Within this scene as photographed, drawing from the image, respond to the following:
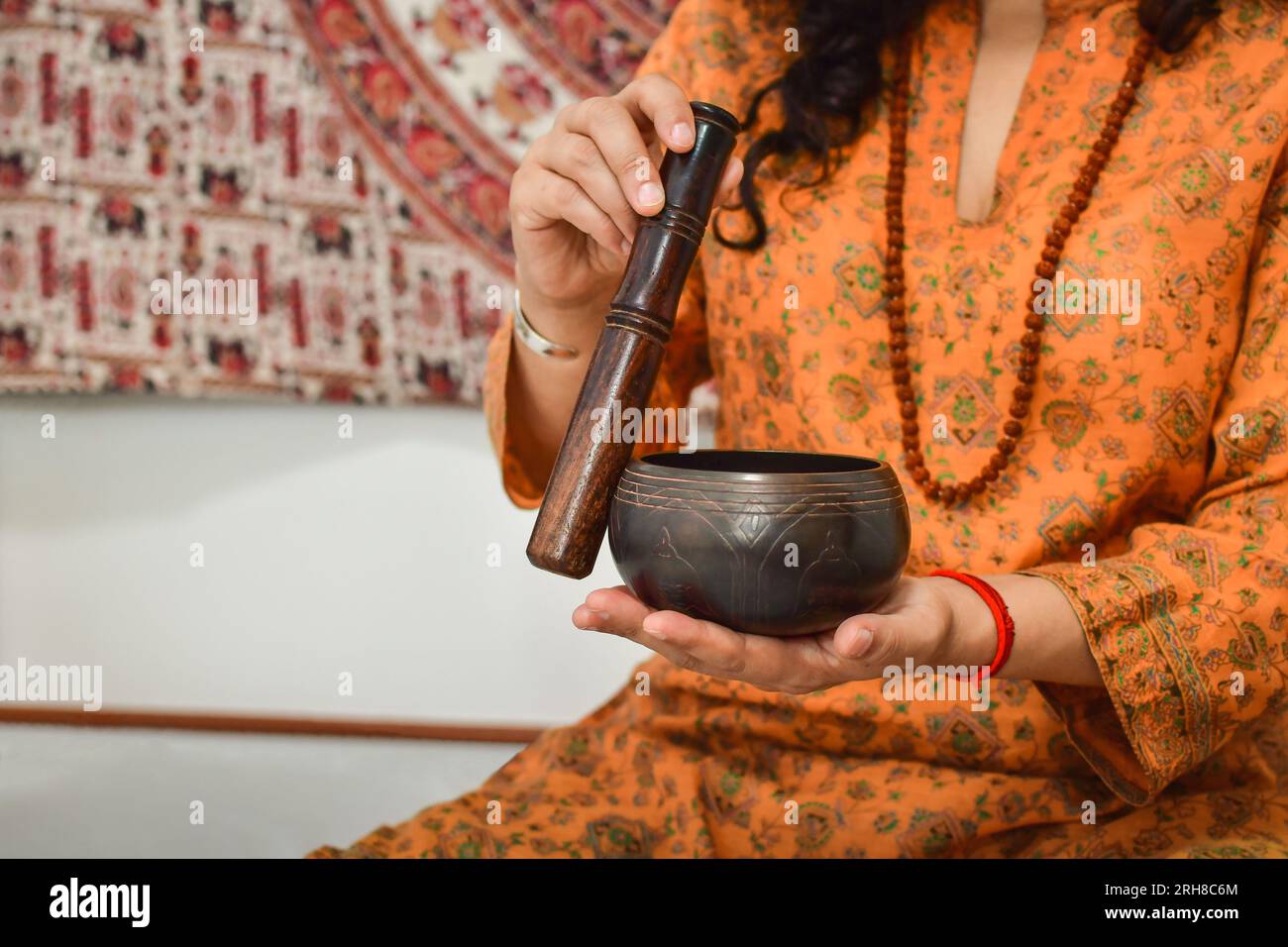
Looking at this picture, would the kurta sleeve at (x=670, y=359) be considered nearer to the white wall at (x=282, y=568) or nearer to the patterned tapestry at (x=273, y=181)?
the patterned tapestry at (x=273, y=181)

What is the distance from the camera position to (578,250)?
935mm

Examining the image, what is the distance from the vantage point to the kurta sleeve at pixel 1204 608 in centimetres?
82

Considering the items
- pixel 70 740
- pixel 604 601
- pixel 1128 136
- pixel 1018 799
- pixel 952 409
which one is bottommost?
pixel 70 740

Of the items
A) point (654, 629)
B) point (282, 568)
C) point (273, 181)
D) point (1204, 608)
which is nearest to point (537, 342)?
point (654, 629)

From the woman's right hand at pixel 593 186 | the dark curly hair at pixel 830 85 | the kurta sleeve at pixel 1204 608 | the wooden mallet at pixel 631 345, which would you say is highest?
the dark curly hair at pixel 830 85

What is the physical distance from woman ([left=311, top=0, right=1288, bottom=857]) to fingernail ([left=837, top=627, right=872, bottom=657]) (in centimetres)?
14

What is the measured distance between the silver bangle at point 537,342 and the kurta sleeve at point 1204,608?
50 cm

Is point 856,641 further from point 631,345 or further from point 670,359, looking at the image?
point 670,359

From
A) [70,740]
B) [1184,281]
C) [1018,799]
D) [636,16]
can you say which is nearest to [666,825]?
[1018,799]

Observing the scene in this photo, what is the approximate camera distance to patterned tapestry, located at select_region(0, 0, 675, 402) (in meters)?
1.63

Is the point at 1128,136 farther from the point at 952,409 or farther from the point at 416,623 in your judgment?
the point at 416,623

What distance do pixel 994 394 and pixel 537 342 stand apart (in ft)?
1.49

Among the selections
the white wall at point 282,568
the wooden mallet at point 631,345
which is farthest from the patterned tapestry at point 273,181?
the wooden mallet at point 631,345

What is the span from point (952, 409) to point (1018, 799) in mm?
381
